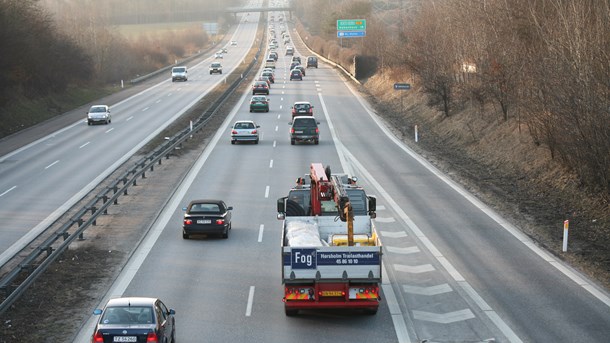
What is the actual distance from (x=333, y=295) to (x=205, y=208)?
10139 millimetres

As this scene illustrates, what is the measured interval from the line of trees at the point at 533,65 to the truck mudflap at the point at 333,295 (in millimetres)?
13212

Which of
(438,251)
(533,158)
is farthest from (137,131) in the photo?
(438,251)

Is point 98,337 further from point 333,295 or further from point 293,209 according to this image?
point 293,209

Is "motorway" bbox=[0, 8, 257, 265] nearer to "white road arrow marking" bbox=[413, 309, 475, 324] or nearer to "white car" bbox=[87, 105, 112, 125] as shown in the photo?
"white car" bbox=[87, 105, 112, 125]

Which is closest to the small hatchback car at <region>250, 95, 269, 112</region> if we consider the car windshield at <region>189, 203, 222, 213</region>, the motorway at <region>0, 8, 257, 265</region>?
the motorway at <region>0, 8, 257, 265</region>

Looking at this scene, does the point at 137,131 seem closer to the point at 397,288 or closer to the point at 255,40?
the point at 397,288

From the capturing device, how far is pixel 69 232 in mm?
28828

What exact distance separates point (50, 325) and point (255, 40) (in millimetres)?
168593

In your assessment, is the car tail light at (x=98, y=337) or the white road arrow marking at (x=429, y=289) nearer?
the car tail light at (x=98, y=337)

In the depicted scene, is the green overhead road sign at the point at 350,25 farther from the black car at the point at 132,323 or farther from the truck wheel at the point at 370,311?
the black car at the point at 132,323

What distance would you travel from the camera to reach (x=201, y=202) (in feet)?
92.6

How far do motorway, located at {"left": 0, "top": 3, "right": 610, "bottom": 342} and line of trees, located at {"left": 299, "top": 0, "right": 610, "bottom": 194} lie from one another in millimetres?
4191

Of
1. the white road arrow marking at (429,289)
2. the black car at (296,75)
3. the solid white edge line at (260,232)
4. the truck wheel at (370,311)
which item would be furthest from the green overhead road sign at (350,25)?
the truck wheel at (370,311)

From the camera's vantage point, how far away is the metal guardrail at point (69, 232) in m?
20.5
